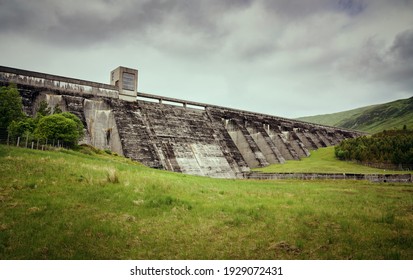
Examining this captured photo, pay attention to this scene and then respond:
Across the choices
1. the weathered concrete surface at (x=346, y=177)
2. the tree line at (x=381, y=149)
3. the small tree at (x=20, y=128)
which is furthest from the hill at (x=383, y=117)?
the small tree at (x=20, y=128)

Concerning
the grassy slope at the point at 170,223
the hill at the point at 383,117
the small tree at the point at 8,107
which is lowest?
the grassy slope at the point at 170,223

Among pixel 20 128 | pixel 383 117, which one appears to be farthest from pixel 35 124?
pixel 383 117

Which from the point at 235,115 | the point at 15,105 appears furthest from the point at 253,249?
the point at 235,115

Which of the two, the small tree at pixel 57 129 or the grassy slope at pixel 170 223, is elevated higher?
the small tree at pixel 57 129

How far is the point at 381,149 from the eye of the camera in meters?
48.3

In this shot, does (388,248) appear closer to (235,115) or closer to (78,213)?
(78,213)

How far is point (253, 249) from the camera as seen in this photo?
7.88m

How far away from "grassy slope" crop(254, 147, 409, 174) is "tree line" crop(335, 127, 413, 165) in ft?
5.79

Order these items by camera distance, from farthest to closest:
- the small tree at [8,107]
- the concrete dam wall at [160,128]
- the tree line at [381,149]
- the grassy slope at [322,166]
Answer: the tree line at [381,149], the grassy slope at [322,166], the concrete dam wall at [160,128], the small tree at [8,107]

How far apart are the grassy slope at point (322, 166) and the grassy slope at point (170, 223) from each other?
29002mm

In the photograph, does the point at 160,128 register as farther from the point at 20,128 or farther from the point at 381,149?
the point at 381,149

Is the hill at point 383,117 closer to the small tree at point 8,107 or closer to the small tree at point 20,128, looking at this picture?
the small tree at point 20,128

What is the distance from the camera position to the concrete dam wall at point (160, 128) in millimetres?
38188
